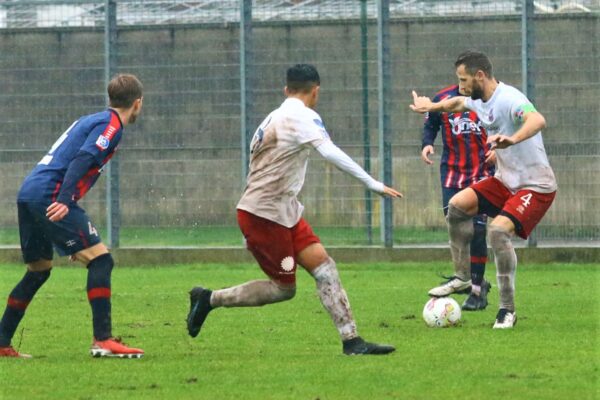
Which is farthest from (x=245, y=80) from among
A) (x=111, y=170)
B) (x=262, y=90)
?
(x=111, y=170)

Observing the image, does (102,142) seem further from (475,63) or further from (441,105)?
(441,105)

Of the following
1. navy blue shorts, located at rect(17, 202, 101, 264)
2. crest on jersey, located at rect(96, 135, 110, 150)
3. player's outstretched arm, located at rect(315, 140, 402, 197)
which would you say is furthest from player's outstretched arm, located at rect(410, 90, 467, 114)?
navy blue shorts, located at rect(17, 202, 101, 264)

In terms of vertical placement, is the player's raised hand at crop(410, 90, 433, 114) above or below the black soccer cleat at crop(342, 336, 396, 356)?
above

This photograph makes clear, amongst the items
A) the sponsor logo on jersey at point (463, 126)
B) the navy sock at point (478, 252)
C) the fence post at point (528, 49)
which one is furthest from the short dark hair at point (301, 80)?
the fence post at point (528, 49)

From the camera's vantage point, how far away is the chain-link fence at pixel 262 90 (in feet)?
60.5

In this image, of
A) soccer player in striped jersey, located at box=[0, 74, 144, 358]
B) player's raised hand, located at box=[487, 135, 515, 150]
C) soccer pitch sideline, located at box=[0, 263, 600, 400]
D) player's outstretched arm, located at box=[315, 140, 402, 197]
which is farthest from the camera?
player's raised hand, located at box=[487, 135, 515, 150]

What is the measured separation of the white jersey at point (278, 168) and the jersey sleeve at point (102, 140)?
911mm

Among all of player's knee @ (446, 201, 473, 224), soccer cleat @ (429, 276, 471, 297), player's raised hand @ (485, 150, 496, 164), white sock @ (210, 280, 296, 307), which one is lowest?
soccer cleat @ (429, 276, 471, 297)

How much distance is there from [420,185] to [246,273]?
281cm

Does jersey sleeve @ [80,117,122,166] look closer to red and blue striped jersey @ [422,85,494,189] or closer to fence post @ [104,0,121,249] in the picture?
red and blue striped jersey @ [422,85,494,189]

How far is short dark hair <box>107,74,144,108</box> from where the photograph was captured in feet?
30.7

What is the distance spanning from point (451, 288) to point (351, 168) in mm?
3171

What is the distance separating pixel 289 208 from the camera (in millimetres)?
→ 9367

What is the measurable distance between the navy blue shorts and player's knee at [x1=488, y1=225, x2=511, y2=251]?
3.26 meters
